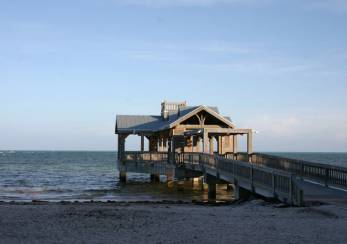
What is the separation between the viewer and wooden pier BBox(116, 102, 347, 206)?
62.6 ft

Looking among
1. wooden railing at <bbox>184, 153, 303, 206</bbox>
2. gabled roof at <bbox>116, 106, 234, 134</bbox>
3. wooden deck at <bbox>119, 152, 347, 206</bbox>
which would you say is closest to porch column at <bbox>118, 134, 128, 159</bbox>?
gabled roof at <bbox>116, 106, 234, 134</bbox>

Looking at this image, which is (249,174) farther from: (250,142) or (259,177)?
(250,142)

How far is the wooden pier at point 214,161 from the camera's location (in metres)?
19.1

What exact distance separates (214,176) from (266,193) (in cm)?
Result: 870

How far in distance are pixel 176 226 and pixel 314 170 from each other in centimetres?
1064

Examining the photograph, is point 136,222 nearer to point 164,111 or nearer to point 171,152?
point 171,152

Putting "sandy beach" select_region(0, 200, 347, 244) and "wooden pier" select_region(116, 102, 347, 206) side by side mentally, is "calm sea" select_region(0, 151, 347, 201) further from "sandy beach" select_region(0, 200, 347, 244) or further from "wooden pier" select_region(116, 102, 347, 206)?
"sandy beach" select_region(0, 200, 347, 244)

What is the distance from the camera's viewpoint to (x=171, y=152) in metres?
35.2

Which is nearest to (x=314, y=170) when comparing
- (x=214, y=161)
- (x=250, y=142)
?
(x=214, y=161)

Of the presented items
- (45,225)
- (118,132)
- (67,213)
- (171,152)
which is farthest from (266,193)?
(118,132)

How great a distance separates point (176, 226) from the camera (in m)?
13.2

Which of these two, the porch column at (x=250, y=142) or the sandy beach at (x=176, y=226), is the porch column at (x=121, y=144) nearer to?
the porch column at (x=250, y=142)

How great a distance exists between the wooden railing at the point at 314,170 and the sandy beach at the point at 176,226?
371 cm

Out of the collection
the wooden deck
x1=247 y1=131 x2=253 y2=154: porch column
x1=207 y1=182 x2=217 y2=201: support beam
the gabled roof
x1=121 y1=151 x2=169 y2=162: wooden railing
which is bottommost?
x1=207 y1=182 x2=217 y2=201: support beam
